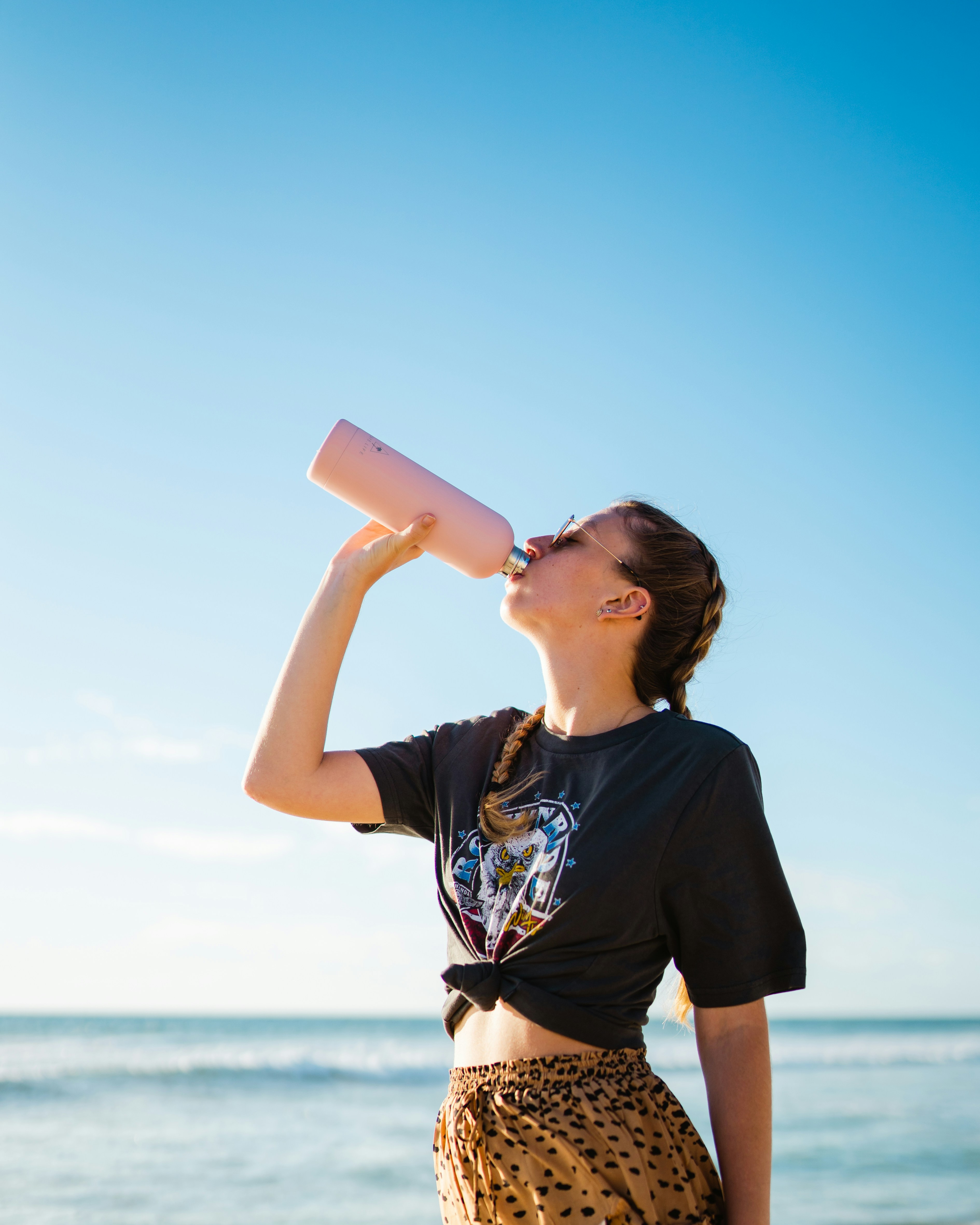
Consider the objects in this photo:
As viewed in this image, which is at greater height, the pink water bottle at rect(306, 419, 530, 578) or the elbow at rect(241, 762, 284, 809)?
the pink water bottle at rect(306, 419, 530, 578)

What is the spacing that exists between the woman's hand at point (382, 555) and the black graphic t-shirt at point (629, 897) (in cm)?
54

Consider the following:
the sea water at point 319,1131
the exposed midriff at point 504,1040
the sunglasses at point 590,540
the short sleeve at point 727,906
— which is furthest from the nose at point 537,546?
the sea water at point 319,1131

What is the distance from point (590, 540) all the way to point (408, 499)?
40 cm

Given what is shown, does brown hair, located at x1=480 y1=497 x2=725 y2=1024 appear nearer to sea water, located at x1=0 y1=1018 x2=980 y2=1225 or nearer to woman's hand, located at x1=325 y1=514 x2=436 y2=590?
woman's hand, located at x1=325 y1=514 x2=436 y2=590

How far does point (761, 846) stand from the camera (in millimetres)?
1708

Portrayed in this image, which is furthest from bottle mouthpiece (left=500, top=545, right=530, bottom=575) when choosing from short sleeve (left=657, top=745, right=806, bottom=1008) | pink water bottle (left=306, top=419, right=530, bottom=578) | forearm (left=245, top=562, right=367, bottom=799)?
short sleeve (left=657, top=745, right=806, bottom=1008)

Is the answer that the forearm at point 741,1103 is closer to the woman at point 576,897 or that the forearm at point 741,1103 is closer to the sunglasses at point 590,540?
the woman at point 576,897

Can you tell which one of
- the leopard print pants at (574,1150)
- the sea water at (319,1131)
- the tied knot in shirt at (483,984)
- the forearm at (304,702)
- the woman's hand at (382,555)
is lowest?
the sea water at (319,1131)

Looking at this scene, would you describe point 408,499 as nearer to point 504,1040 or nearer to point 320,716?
point 320,716

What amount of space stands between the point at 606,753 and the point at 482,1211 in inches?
30.6

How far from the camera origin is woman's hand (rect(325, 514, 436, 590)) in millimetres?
1984

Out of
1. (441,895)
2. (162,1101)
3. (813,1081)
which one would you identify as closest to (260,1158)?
(162,1101)

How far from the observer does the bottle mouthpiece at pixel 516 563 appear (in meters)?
2.07

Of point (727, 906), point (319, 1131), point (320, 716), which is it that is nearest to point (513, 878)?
point (727, 906)
